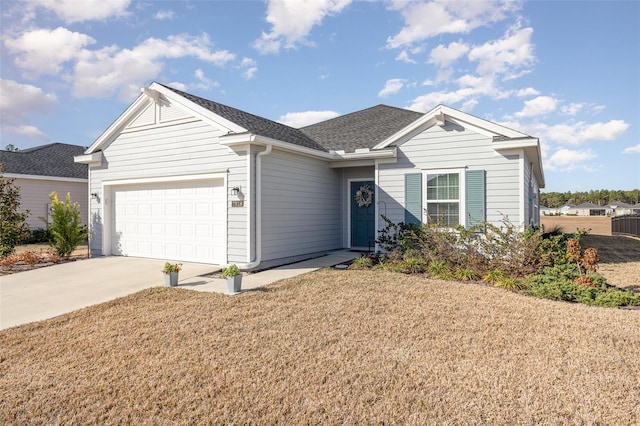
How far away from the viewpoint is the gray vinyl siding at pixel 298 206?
9.05 m

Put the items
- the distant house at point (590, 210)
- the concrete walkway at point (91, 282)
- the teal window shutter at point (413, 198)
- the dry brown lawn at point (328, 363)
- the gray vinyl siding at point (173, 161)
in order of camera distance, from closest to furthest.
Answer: the dry brown lawn at point (328, 363)
the concrete walkway at point (91, 282)
the gray vinyl siding at point (173, 161)
the teal window shutter at point (413, 198)
the distant house at point (590, 210)

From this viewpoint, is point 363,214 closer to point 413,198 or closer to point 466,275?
point 413,198

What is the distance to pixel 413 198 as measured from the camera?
9914 millimetres

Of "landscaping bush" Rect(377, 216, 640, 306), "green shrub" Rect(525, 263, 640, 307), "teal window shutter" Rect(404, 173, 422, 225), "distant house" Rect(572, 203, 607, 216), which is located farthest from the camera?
"distant house" Rect(572, 203, 607, 216)

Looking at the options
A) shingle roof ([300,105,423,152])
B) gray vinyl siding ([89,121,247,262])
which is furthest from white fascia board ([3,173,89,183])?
shingle roof ([300,105,423,152])

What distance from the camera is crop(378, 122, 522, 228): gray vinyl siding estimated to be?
8.86 m

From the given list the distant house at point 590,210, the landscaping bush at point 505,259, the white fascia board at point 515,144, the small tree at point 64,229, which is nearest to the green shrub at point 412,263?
the landscaping bush at point 505,259

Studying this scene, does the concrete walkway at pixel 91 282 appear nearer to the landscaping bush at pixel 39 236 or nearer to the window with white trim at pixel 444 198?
the window with white trim at pixel 444 198

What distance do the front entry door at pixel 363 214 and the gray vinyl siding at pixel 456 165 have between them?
3.54 ft

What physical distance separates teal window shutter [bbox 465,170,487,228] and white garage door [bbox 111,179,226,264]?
6224 mm

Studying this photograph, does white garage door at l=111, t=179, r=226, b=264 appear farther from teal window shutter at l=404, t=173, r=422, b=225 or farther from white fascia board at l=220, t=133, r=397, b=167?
teal window shutter at l=404, t=173, r=422, b=225

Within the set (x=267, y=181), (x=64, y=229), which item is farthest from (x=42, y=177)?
(x=267, y=181)

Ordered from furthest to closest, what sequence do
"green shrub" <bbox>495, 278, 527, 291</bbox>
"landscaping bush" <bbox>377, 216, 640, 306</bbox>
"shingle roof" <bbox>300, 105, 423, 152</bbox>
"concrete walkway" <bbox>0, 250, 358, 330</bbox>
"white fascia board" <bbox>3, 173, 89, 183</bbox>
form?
1. "white fascia board" <bbox>3, 173, 89, 183</bbox>
2. "shingle roof" <bbox>300, 105, 423, 152</bbox>
3. "green shrub" <bbox>495, 278, 527, 291</bbox>
4. "landscaping bush" <bbox>377, 216, 640, 306</bbox>
5. "concrete walkway" <bbox>0, 250, 358, 330</bbox>

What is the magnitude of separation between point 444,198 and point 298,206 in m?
3.97
